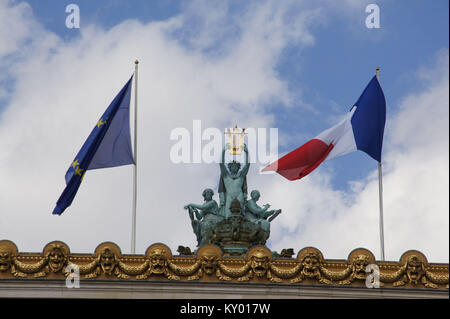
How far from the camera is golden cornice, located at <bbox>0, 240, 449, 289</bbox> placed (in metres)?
43.2

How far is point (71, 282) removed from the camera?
43.1 metres

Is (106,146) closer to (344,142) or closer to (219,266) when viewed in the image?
(219,266)

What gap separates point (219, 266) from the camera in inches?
1721

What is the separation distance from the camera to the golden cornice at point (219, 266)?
142 feet

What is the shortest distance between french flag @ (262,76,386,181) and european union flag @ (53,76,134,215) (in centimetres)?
564

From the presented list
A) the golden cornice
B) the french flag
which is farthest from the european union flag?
the french flag

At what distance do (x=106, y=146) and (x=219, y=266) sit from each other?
686 cm

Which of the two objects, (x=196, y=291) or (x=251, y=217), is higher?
(x=251, y=217)

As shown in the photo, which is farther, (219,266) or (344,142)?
(344,142)

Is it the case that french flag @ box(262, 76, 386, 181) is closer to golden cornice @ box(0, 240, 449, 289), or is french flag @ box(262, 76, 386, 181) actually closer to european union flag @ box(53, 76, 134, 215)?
golden cornice @ box(0, 240, 449, 289)

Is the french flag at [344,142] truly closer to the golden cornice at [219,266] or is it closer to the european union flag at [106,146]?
the golden cornice at [219,266]
